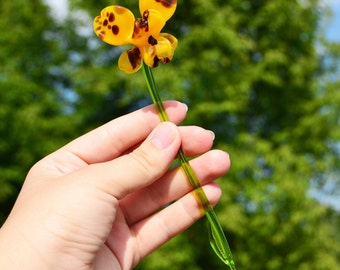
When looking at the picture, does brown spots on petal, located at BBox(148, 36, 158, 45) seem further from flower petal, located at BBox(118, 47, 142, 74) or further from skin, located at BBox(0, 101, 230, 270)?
skin, located at BBox(0, 101, 230, 270)

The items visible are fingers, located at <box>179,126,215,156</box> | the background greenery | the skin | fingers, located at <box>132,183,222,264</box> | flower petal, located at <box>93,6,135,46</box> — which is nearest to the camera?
flower petal, located at <box>93,6,135,46</box>

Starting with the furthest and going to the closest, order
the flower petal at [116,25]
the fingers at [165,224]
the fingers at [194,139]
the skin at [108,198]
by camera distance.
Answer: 1. the fingers at [165,224]
2. the fingers at [194,139]
3. the skin at [108,198]
4. the flower petal at [116,25]

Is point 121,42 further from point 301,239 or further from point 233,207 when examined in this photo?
point 301,239

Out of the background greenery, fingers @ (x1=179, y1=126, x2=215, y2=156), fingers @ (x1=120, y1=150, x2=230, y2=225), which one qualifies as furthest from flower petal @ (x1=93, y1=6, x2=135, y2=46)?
the background greenery

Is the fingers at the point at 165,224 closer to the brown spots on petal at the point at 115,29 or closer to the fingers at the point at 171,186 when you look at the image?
the fingers at the point at 171,186

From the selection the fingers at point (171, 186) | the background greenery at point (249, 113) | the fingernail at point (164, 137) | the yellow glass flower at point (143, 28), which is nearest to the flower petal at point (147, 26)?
the yellow glass flower at point (143, 28)

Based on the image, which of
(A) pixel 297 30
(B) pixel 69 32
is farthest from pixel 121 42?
(B) pixel 69 32
